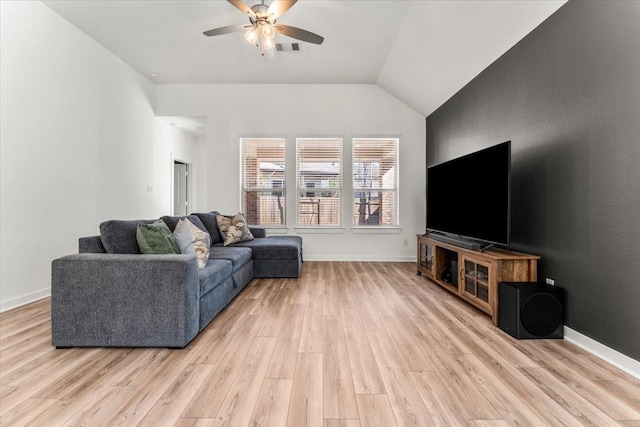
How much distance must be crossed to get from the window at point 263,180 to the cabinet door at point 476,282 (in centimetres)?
338

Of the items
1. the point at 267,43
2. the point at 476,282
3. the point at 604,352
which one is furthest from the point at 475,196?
the point at 267,43

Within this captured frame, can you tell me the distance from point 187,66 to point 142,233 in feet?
11.4

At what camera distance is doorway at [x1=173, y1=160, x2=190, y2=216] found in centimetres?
719

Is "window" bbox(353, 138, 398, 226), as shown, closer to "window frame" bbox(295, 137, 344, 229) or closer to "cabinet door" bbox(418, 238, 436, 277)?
"window frame" bbox(295, 137, 344, 229)

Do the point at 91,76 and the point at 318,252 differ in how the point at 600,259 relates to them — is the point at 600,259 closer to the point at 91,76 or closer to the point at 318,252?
the point at 318,252

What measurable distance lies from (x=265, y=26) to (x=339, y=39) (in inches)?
54.8

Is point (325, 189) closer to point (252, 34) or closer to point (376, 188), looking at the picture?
point (376, 188)

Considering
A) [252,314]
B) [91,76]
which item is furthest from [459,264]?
[91,76]

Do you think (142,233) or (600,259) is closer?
(600,259)

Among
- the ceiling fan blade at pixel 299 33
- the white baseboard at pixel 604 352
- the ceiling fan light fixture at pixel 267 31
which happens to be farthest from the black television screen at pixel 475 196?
the ceiling fan light fixture at pixel 267 31

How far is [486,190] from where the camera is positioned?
303 centimetres

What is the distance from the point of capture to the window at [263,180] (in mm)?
5711

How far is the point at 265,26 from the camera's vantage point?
9.91 feet

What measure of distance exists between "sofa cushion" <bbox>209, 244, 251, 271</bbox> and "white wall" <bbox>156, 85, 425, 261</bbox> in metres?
1.98
